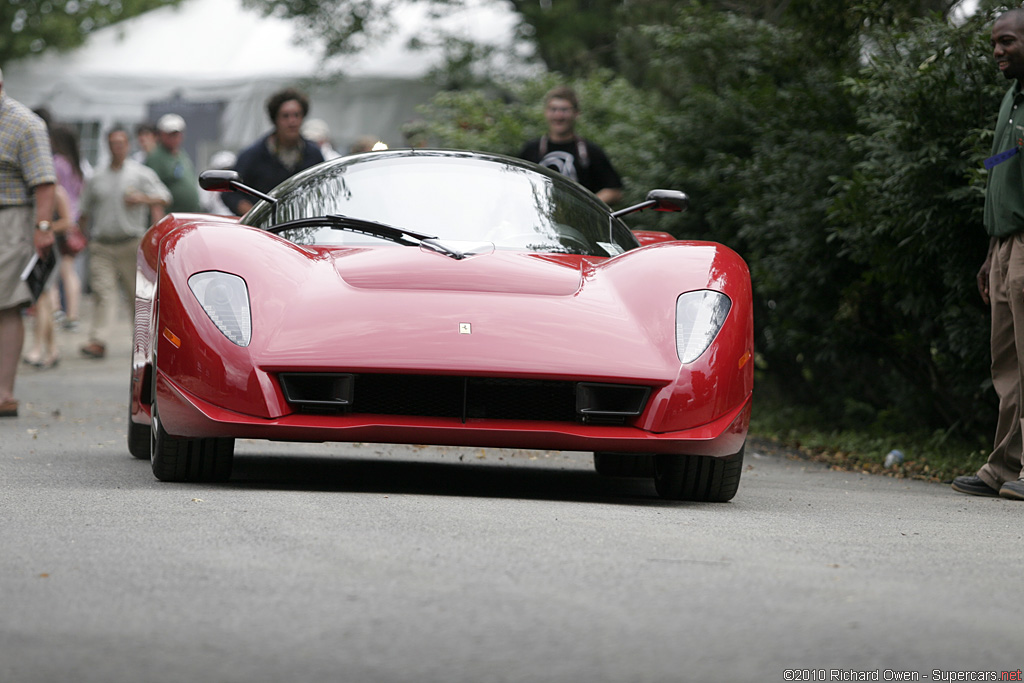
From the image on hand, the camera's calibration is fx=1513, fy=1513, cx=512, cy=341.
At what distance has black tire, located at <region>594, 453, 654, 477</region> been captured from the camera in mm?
6293

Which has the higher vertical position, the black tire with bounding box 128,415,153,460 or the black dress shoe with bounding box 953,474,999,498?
the black dress shoe with bounding box 953,474,999,498

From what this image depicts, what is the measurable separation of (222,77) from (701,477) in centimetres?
1633

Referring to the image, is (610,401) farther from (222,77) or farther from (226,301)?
(222,77)

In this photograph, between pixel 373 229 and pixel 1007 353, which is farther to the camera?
pixel 1007 353

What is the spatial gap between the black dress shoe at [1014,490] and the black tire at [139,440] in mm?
3452

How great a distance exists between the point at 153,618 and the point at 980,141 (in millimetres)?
4890

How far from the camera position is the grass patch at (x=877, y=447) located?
738cm

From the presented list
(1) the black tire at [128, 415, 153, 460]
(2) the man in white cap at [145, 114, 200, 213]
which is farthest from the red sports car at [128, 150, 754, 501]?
(2) the man in white cap at [145, 114, 200, 213]

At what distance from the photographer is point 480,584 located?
3256mm

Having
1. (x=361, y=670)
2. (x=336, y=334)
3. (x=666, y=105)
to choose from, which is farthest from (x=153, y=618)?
(x=666, y=105)

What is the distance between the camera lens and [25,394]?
10.2m

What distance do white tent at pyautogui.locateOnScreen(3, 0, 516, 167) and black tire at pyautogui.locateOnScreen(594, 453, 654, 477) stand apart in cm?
1459

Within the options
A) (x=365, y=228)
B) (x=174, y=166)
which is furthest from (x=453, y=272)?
(x=174, y=166)

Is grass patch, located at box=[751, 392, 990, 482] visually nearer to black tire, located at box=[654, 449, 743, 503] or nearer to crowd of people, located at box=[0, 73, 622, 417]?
crowd of people, located at box=[0, 73, 622, 417]
